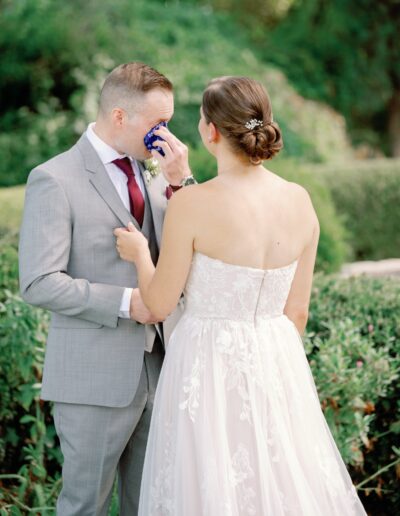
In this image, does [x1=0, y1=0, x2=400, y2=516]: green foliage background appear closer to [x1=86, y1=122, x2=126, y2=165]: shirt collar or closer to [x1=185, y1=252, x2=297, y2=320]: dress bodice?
[x1=185, y1=252, x2=297, y2=320]: dress bodice

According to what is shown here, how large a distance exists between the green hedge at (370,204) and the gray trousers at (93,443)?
7.74m

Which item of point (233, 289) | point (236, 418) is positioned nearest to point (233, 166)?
point (233, 289)

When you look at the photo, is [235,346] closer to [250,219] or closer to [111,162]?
[250,219]

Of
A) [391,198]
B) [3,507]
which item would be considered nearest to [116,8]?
[391,198]

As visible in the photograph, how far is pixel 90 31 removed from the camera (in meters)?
11.4

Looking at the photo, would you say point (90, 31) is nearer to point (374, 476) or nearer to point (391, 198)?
point (391, 198)

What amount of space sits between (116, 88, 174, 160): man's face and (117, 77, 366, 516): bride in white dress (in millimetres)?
312

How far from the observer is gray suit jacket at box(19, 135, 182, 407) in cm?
290

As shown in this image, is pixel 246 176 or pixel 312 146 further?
pixel 312 146

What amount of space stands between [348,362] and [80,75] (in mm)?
8009

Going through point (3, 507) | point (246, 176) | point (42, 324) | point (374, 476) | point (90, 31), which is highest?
point (90, 31)

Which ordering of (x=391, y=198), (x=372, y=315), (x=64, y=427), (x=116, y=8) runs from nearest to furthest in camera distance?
(x=64, y=427), (x=372, y=315), (x=391, y=198), (x=116, y=8)

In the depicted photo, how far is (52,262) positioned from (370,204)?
8403mm

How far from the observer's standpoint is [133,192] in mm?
3127
